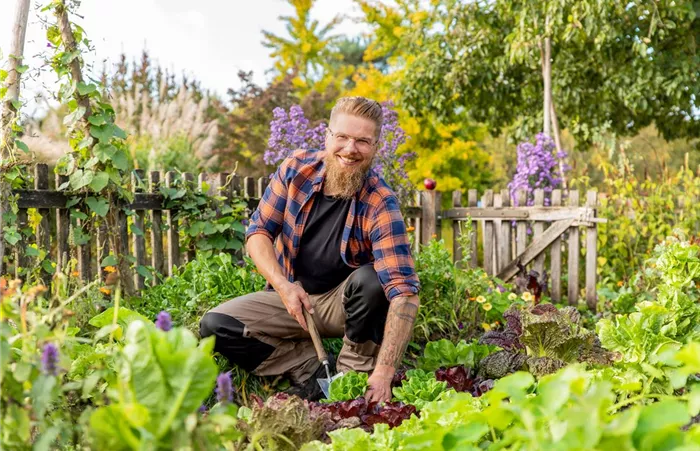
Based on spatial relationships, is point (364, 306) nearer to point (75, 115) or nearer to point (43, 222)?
point (75, 115)

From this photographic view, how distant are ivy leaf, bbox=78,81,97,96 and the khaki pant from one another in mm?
1319

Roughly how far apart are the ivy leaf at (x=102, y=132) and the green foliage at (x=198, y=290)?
78 cm

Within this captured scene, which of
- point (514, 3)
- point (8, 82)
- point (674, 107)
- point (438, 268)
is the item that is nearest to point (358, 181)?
point (438, 268)

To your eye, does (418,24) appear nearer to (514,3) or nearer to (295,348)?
(514,3)

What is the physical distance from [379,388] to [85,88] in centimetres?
213

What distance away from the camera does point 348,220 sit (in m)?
2.98

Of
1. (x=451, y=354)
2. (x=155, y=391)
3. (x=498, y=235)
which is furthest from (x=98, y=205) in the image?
(x=498, y=235)

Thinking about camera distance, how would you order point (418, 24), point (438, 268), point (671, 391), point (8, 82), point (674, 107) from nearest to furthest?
point (671, 391), point (8, 82), point (438, 268), point (674, 107), point (418, 24)

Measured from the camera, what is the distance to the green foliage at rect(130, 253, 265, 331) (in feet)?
11.2

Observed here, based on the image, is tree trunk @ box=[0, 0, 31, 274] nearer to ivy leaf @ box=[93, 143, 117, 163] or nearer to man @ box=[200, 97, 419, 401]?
ivy leaf @ box=[93, 143, 117, 163]

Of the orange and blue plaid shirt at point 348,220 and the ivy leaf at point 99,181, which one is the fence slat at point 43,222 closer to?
the ivy leaf at point 99,181

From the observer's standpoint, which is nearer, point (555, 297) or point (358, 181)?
point (358, 181)

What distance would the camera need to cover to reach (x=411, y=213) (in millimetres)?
5723

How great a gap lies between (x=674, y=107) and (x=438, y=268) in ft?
19.5
